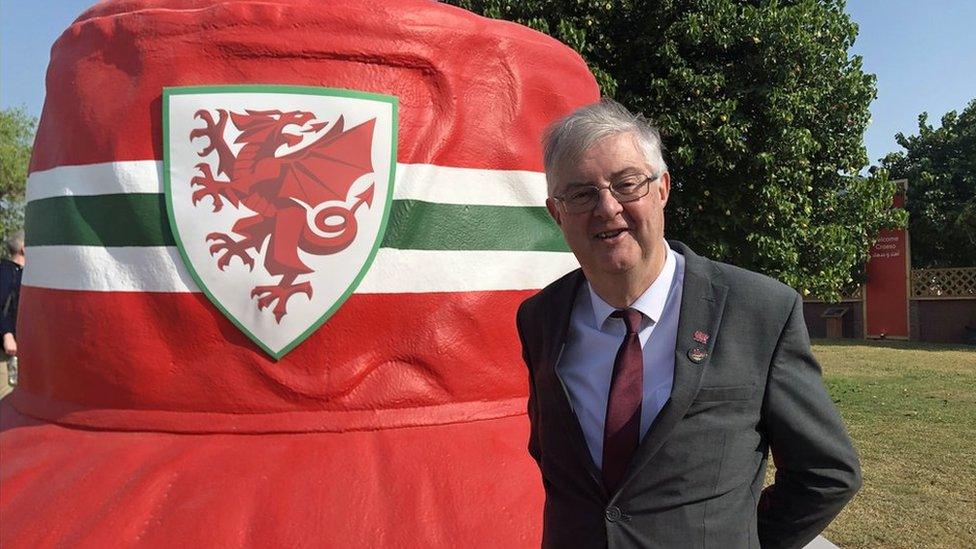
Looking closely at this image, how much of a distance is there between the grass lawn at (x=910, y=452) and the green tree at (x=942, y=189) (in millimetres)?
7782

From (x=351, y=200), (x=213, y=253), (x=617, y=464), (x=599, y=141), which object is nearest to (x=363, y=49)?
(x=351, y=200)

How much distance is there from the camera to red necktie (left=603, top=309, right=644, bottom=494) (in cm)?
141

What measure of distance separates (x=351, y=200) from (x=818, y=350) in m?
16.0

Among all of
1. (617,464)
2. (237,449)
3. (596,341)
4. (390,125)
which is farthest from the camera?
(390,125)

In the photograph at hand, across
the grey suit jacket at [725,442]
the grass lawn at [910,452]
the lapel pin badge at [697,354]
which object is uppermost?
the lapel pin badge at [697,354]

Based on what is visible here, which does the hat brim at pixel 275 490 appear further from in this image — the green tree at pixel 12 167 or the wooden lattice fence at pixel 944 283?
the green tree at pixel 12 167

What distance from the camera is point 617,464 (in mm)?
1410

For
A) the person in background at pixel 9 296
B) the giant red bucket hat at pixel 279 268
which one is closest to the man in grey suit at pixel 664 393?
the giant red bucket hat at pixel 279 268

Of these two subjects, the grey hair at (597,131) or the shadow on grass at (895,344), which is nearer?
the grey hair at (597,131)

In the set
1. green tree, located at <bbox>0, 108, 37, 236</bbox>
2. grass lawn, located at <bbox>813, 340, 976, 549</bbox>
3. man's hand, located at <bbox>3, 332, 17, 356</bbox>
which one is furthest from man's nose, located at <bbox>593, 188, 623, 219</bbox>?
green tree, located at <bbox>0, 108, 37, 236</bbox>

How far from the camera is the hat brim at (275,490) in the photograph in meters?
2.28

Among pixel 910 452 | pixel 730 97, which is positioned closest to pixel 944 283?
pixel 910 452

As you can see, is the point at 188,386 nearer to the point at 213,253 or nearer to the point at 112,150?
the point at 213,253

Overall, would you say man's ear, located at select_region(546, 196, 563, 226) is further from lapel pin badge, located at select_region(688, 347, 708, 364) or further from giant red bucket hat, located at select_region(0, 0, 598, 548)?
giant red bucket hat, located at select_region(0, 0, 598, 548)
